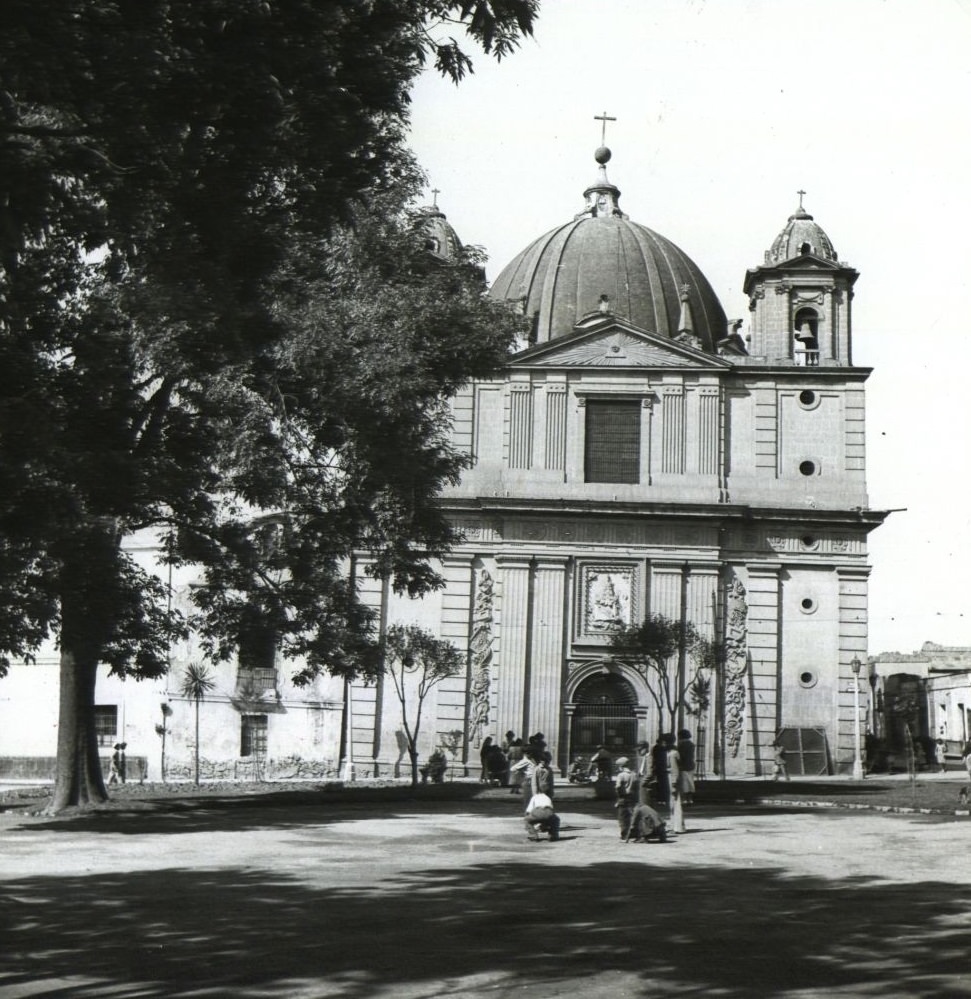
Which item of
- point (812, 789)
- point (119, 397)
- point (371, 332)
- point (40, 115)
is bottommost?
point (812, 789)

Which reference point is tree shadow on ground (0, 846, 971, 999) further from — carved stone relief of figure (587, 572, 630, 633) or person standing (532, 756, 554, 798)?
carved stone relief of figure (587, 572, 630, 633)

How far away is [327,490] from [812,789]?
1324cm

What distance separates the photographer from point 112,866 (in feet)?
49.2

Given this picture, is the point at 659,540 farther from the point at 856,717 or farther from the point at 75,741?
the point at 75,741

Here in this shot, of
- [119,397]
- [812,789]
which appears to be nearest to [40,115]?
[119,397]

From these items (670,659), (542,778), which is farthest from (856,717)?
(542,778)

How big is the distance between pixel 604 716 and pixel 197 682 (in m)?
11.0

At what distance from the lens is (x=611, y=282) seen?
147ft

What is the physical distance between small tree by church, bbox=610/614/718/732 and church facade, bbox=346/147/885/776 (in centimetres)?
15

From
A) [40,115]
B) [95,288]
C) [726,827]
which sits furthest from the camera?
[726,827]

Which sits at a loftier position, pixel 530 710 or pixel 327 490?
pixel 327 490

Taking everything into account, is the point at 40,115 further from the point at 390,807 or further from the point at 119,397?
the point at 390,807

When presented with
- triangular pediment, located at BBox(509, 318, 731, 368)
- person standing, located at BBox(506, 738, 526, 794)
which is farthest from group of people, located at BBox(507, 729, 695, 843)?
triangular pediment, located at BBox(509, 318, 731, 368)

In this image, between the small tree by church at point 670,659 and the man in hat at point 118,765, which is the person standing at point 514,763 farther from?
the man in hat at point 118,765
